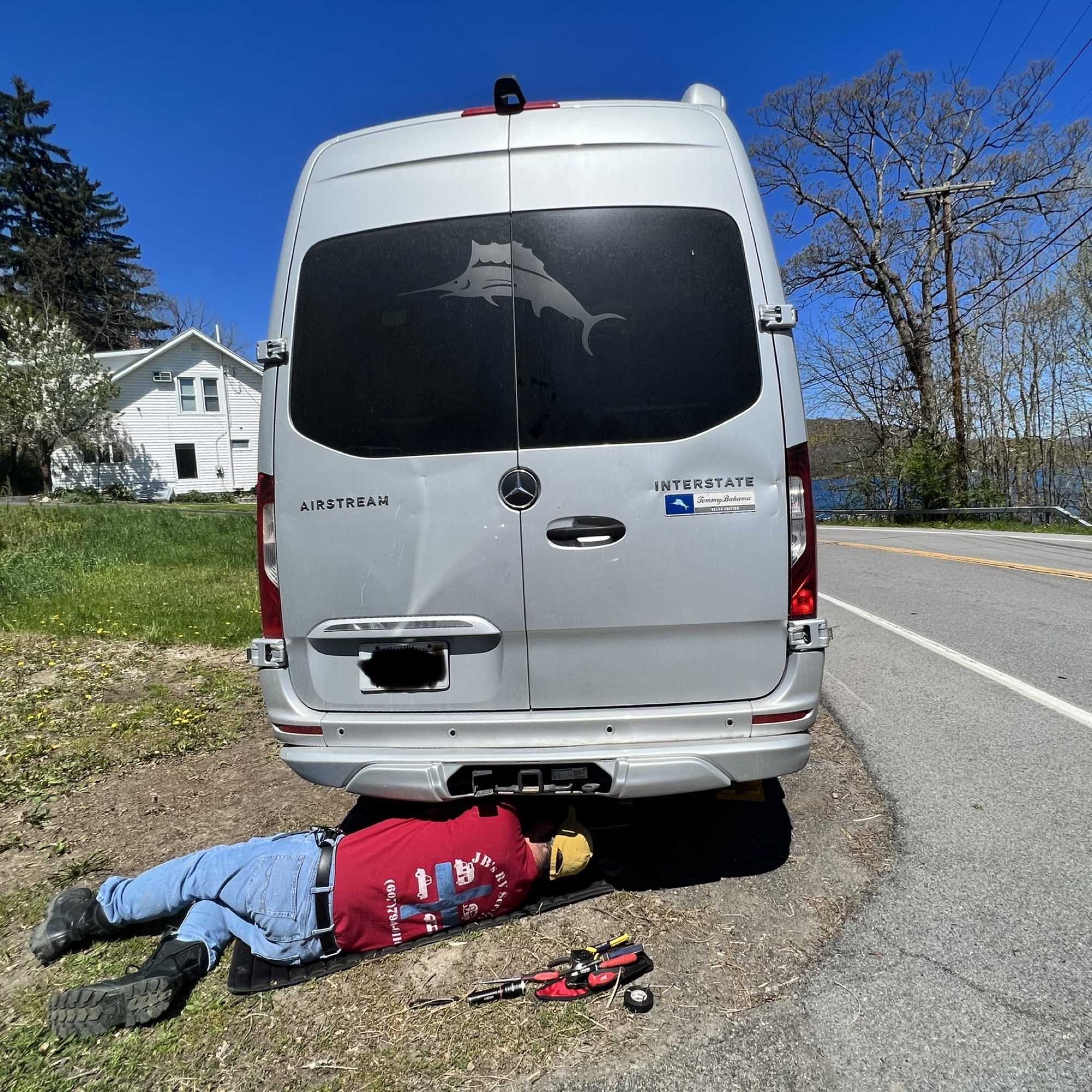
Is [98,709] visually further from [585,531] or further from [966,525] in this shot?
[966,525]

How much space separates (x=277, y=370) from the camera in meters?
2.67

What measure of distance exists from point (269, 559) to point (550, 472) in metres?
1.07

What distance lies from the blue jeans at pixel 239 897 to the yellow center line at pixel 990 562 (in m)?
10.7

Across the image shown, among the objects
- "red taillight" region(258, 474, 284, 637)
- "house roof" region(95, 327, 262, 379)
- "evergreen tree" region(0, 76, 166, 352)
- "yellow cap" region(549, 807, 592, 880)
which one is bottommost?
"yellow cap" region(549, 807, 592, 880)

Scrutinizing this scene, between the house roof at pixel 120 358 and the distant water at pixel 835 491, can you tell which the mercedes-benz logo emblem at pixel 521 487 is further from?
the house roof at pixel 120 358

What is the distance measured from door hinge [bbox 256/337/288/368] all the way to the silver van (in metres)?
0.02

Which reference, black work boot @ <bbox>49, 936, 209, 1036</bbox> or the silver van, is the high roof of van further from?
black work boot @ <bbox>49, 936, 209, 1036</bbox>

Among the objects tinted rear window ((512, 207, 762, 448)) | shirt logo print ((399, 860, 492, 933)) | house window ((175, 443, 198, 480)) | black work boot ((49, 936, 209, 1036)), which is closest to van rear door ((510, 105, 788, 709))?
tinted rear window ((512, 207, 762, 448))

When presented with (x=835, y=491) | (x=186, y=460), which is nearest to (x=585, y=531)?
(x=835, y=491)

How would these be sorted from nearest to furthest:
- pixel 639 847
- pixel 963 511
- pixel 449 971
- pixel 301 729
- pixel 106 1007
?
pixel 106 1007
pixel 449 971
pixel 301 729
pixel 639 847
pixel 963 511

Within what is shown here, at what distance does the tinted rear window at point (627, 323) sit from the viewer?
248cm

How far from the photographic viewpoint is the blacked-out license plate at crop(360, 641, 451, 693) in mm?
2598

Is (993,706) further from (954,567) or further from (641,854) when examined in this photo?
(954,567)

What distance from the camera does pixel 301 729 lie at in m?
2.69
